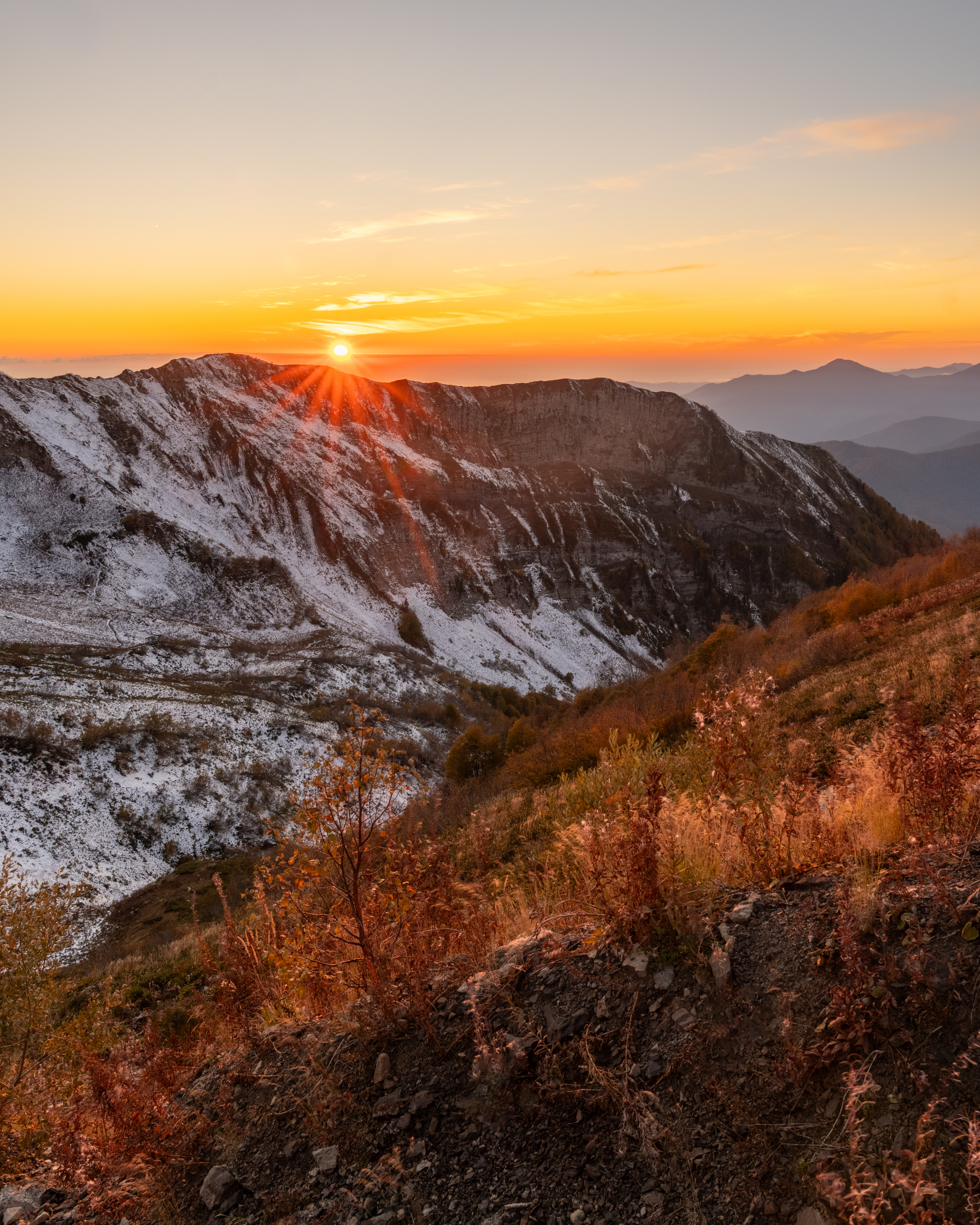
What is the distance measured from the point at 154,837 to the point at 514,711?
2655 centimetres

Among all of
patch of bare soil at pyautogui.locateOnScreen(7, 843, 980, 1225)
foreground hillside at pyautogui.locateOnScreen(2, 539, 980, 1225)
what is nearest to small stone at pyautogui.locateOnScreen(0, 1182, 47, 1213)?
foreground hillside at pyautogui.locateOnScreen(2, 539, 980, 1225)

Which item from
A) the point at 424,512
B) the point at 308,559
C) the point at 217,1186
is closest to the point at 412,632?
the point at 308,559

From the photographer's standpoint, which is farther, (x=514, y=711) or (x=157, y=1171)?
(x=514, y=711)

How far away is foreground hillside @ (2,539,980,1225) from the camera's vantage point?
236cm

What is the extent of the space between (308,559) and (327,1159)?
2411 inches

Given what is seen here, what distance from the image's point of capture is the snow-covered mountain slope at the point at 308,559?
2539 centimetres

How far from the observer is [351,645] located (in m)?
47.8

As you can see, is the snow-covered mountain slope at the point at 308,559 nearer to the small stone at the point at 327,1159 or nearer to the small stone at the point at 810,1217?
the small stone at the point at 327,1159

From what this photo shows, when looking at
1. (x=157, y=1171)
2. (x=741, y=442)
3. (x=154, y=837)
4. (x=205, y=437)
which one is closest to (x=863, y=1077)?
(x=157, y=1171)

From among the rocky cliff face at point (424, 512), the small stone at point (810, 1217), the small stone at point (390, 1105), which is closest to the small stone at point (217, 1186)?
the small stone at point (390, 1105)

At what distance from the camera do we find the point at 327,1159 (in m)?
3.00

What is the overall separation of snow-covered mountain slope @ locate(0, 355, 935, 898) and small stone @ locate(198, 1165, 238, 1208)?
56.0 ft

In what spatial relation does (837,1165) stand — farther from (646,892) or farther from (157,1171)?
(157,1171)

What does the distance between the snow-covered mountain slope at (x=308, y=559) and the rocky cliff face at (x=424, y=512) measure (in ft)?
0.97
